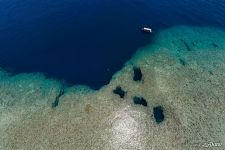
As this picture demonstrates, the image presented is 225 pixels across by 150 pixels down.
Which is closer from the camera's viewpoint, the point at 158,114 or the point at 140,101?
the point at 158,114

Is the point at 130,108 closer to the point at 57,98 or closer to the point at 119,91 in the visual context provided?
the point at 119,91

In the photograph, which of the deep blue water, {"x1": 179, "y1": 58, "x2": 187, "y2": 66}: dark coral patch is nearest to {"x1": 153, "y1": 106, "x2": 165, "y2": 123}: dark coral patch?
the deep blue water

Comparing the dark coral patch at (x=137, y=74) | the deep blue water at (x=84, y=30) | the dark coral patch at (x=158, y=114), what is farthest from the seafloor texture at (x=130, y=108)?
the deep blue water at (x=84, y=30)

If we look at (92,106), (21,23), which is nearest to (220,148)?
(92,106)

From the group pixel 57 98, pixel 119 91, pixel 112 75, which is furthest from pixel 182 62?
pixel 57 98

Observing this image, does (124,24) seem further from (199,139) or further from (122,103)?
(199,139)

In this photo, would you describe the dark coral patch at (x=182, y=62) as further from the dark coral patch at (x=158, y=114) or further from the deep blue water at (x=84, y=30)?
the dark coral patch at (x=158, y=114)
